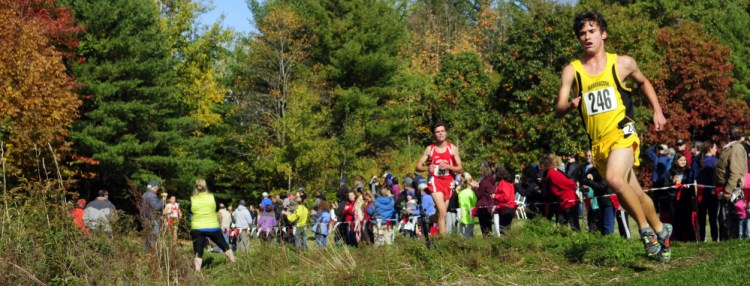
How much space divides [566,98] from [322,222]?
11802 mm

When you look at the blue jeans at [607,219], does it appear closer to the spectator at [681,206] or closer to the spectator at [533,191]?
the spectator at [681,206]

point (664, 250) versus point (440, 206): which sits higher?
point (440, 206)

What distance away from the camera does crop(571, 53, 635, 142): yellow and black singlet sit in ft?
30.7

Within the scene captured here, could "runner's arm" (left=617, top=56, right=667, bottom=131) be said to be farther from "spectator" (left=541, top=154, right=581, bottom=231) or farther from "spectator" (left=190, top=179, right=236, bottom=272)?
"spectator" (left=190, top=179, right=236, bottom=272)

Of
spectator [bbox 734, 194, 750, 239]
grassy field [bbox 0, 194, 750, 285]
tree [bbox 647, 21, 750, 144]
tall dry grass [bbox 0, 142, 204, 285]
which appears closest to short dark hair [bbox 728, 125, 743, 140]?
spectator [bbox 734, 194, 750, 239]

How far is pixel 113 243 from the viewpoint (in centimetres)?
1366

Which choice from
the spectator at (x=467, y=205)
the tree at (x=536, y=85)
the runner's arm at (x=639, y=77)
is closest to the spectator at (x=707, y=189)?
the spectator at (x=467, y=205)

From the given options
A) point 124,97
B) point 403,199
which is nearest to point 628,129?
point 403,199

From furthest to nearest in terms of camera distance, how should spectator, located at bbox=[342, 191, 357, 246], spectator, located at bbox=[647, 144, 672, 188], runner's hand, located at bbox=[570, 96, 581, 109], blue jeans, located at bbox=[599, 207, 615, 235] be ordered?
1. spectator, located at bbox=[342, 191, 357, 246]
2. spectator, located at bbox=[647, 144, 672, 188]
3. blue jeans, located at bbox=[599, 207, 615, 235]
4. runner's hand, located at bbox=[570, 96, 581, 109]

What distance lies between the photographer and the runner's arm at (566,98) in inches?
363

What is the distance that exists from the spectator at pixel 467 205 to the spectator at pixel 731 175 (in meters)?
4.25

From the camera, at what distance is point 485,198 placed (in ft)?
57.4

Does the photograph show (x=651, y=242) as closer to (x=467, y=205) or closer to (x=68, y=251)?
(x=68, y=251)

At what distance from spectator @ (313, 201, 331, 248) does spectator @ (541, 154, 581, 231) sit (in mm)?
5354
